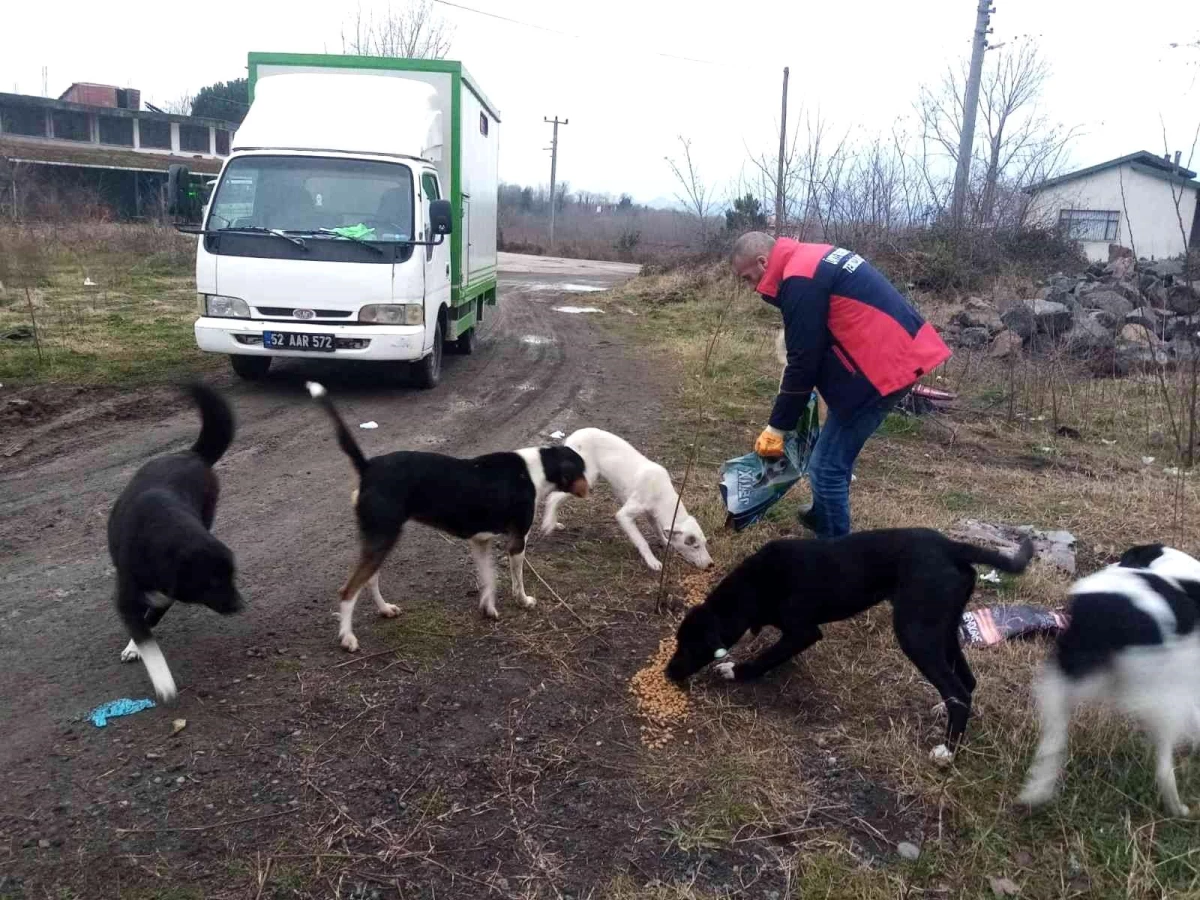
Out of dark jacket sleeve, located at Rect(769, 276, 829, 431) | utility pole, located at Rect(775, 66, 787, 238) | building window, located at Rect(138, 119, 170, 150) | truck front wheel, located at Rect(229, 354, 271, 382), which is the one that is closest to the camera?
dark jacket sleeve, located at Rect(769, 276, 829, 431)

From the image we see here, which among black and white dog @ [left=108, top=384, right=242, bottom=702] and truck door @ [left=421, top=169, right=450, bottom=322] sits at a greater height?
truck door @ [left=421, top=169, right=450, bottom=322]

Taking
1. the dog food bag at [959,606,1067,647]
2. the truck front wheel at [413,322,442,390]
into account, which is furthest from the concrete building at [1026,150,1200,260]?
the dog food bag at [959,606,1067,647]

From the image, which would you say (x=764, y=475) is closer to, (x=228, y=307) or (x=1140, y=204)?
Result: (x=228, y=307)

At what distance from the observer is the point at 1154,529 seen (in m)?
6.40

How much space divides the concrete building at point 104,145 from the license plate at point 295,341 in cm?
1903

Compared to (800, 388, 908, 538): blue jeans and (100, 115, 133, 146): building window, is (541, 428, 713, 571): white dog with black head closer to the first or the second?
(800, 388, 908, 538): blue jeans

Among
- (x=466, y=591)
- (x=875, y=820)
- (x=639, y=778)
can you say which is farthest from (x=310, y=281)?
(x=875, y=820)

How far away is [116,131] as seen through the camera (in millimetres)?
47906

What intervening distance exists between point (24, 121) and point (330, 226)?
153 ft

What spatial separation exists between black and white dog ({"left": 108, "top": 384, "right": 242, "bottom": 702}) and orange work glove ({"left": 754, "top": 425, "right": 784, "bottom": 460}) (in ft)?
10.1

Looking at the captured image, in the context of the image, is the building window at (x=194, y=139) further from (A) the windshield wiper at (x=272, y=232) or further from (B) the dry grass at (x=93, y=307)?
(A) the windshield wiper at (x=272, y=232)

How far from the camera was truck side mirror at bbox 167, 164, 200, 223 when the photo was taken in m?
9.42

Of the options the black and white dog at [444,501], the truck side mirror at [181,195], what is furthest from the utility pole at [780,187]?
the black and white dog at [444,501]

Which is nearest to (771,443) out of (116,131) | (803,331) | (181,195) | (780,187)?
(803,331)
